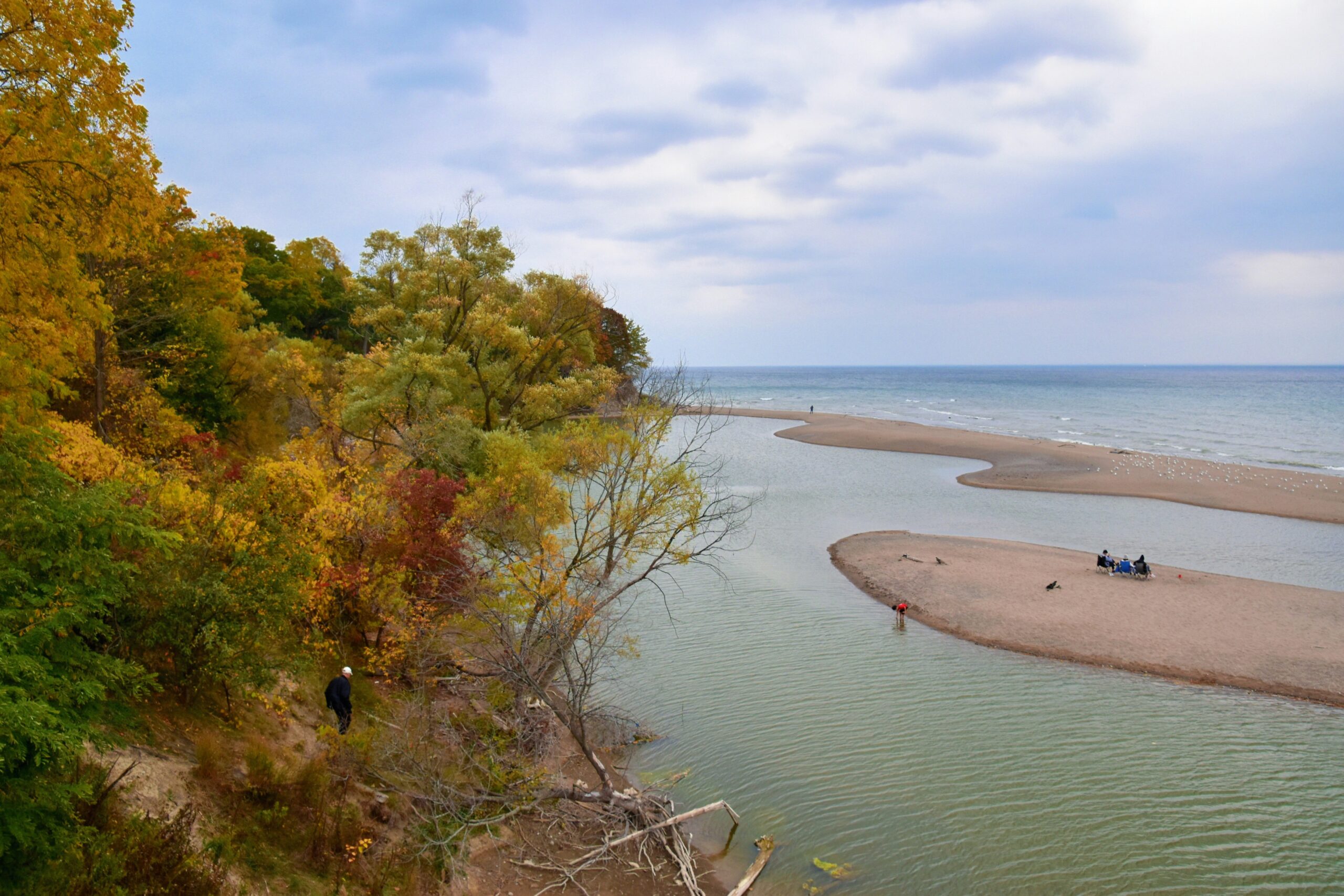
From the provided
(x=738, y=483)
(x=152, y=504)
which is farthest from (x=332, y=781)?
(x=738, y=483)

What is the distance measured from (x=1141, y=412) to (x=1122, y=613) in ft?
304

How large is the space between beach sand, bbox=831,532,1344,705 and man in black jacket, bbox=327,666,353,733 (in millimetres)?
17519

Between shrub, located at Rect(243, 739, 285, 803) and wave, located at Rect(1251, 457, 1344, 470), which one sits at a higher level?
wave, located at Rect(1251, 457, 1344, 470)

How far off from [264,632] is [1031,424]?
A: 8884 centimetres

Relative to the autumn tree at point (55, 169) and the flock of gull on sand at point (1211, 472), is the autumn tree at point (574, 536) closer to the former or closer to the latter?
the autumn tree at point (55, 169)

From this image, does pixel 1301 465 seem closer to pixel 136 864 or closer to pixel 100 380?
pixel 136 864

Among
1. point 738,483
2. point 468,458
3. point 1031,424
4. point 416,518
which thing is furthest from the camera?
point 1031,424

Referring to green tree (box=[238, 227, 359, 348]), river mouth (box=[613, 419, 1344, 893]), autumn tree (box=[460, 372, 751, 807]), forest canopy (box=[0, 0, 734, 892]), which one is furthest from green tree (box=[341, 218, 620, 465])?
green tree (box=[238, 227, 359, 348])

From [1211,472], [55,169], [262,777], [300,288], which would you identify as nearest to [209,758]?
[262,777]

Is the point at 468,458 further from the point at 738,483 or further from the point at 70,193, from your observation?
the point at 738,483

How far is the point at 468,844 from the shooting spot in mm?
11328

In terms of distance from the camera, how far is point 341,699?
483 inches

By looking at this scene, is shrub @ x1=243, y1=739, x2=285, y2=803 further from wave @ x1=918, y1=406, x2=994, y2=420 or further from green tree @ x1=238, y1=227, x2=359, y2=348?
wave @ x1=918, y1=406, x2=994, y2=420

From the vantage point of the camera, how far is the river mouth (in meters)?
12.7
